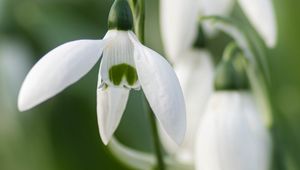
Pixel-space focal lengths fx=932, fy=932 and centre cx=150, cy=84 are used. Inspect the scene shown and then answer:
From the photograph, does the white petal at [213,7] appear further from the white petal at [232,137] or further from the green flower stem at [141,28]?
the green flower stem at [141,28]

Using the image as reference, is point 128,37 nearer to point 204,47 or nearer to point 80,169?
point 204,47

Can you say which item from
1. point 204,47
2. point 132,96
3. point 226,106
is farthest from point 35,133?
point 226,106

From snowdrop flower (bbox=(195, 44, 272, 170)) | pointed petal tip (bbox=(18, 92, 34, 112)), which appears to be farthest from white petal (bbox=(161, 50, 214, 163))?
pointed petal tip (bbox=(18, 92, 34, 112))

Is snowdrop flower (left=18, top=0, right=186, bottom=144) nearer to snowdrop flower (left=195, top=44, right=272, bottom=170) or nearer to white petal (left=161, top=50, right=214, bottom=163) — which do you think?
snowdrop flower (left=195, top=44, right=272, bottom=170)

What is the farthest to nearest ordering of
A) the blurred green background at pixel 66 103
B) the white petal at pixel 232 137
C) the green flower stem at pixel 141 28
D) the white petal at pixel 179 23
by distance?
the blurred green background at pixel 66 103, the white petal at pixel 179 23, the white petal at pixel 232 137, the green flower stem at pixel 141 28

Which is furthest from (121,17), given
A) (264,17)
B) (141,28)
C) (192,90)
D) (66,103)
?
(66,103)

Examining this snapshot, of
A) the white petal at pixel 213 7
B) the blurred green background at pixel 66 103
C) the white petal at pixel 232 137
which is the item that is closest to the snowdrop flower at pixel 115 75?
the white petal at pixel 232 137
